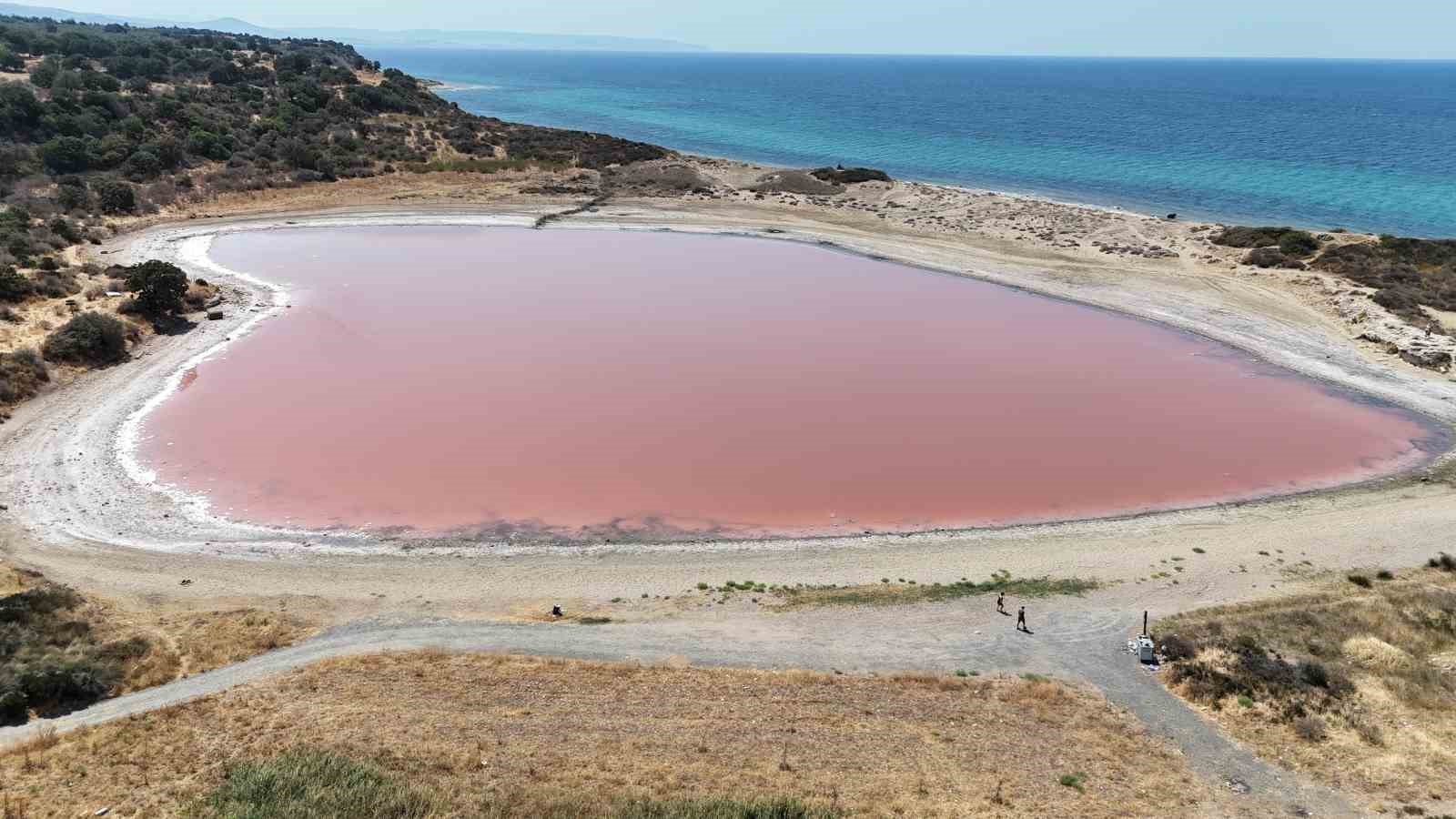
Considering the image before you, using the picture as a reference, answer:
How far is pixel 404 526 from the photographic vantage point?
24.8 metres

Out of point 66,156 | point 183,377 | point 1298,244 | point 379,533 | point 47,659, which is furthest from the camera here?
point 66,156

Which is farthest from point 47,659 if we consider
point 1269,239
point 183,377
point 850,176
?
point 850,176

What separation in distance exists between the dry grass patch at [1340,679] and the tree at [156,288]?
145 feet

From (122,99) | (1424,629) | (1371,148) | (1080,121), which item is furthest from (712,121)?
(1424,629)

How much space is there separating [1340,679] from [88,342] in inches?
1753

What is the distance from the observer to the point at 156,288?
38906 millimetres

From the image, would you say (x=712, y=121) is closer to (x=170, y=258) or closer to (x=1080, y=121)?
(x=1080, y=121)

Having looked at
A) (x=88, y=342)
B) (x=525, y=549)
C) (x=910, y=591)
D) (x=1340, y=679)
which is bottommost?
(x=525, y=549)

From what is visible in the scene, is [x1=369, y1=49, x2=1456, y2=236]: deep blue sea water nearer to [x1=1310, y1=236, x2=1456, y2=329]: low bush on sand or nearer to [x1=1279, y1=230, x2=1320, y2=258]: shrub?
[x1=1279, y1=230, x2=1320, y2=258]: shrub

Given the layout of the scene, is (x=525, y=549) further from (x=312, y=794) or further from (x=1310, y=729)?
(x=1310, y=729)

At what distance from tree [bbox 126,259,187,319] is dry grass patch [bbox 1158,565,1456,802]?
44099mm

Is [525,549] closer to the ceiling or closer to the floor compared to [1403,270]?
closer to the floor

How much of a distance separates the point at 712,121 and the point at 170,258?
93097 millimetres

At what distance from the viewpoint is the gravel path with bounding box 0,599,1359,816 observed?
17.2 meters
